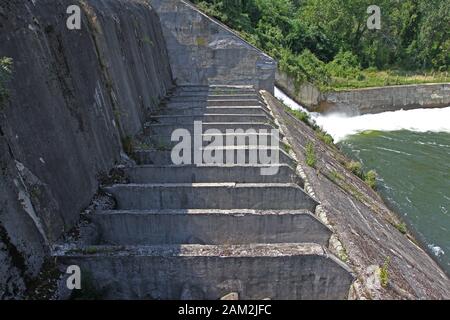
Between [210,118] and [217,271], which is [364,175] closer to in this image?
[210,118]

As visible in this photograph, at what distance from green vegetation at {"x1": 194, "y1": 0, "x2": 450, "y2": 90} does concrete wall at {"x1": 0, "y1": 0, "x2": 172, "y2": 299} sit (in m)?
16.5


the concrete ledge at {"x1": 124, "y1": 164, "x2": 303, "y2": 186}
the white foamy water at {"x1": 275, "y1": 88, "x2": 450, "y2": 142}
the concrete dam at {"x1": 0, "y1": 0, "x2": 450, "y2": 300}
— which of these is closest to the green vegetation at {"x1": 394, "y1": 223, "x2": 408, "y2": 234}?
the concrete dam at {"x1": 0, "y1": 0, "x2": 450, "y2": 300}

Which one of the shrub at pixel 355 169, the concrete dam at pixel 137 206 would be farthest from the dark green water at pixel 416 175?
the concrete dam at pixel 137 206

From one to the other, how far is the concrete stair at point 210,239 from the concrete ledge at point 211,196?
19 millimetres

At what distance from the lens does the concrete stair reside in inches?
212

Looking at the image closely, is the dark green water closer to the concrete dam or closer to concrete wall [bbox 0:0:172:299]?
the concrete dam

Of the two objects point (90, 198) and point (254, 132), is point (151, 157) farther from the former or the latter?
point (254, 132)

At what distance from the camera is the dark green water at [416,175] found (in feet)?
37.8

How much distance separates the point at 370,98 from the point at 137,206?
20.2m

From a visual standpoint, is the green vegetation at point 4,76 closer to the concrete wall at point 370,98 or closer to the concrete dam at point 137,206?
the concrete dam at point 137,206

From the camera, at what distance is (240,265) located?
18.0 ft
